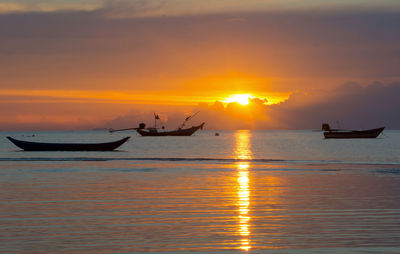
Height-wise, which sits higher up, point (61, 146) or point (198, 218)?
point (61, 146)

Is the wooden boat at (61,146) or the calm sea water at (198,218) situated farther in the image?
the wooden boat at (61,146)

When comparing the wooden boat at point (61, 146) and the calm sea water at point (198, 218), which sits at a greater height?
the wooden boat at point (61, 146)

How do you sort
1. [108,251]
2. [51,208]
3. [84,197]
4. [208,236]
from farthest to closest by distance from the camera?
[84,197], [51,208], [208,236], [108,251]

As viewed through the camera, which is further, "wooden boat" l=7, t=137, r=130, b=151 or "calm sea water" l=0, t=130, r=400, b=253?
"wooden boat" l=7, t=137, r=130, b=151

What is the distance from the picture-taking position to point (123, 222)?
1877 cm

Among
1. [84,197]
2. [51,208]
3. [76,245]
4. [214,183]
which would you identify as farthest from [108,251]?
[214,183]

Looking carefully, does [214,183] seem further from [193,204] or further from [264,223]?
[264,223]

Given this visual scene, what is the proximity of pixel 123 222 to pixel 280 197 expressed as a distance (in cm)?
992

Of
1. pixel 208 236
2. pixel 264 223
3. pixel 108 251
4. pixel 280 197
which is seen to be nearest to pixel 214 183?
pixel 280 197

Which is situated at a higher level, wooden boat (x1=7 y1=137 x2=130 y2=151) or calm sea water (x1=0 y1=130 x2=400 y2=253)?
wooden boat (x1=7 y1=137 x2=130 y2=151)

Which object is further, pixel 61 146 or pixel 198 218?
pixel 61 146

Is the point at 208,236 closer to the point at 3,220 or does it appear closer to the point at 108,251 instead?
the point at 108,251

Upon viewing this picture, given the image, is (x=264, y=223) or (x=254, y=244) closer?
(x=254, y=244)

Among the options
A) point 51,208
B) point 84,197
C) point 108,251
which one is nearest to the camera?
point 108,251
